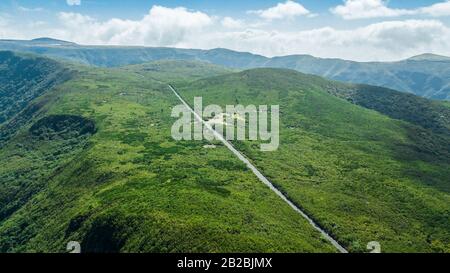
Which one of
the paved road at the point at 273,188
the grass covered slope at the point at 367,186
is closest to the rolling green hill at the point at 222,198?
the grass covered slope at the point at 367,186

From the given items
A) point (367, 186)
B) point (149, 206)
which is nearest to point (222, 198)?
point (149, 206)

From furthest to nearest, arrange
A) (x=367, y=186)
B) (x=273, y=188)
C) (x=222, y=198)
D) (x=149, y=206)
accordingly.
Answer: (x=367, y=186), (x=273, y=188), (x=222, y=198), (x=149, y=206)

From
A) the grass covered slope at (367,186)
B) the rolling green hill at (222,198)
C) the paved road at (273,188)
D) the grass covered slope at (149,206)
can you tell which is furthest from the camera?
the grass covered slope at (367,186)

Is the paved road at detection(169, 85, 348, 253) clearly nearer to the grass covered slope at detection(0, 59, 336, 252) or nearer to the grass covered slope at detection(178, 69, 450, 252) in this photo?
the grass covered slope at detection(178, 69, 450, 252)

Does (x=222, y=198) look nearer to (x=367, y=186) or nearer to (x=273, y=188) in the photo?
(x=273, y=188)

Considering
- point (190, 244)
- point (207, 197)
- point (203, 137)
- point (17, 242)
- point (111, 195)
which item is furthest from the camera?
point (203, 137)

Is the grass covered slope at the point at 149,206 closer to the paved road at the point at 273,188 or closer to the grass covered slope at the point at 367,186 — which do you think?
the paved road at the point at 273,188

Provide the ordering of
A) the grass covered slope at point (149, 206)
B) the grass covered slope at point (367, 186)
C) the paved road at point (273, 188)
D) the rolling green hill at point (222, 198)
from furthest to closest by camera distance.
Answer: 1. the grass covered slope at point (367, 186)
2. the paved road at point (273, 188)
3. the rolling green hill at point (222, 198)
4. the grass covered slope at point (149, 206)

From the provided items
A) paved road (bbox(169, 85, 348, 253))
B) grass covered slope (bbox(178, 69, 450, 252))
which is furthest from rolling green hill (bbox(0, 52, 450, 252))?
paved road (bbox(169, 85, 348, 253))
